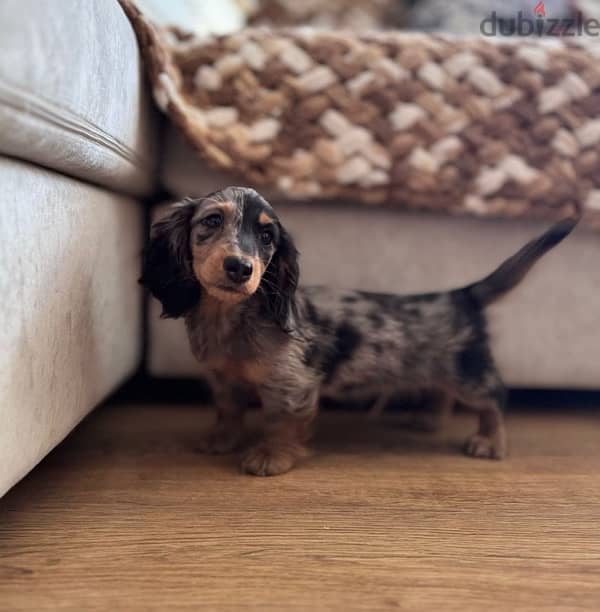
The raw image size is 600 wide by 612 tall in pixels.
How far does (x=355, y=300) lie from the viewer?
4.66ft

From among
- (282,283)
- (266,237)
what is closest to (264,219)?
(266,237)

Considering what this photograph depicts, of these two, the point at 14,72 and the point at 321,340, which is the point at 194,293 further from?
the point at 14,72

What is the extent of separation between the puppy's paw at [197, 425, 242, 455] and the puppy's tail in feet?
2.15

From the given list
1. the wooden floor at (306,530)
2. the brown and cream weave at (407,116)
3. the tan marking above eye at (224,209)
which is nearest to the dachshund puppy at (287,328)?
the tan marking above eye at (224,209)

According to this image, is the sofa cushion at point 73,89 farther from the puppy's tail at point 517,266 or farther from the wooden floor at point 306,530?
the puppy's tail at point 517,266

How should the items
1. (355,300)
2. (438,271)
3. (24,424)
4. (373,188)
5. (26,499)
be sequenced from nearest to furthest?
1. (24,424)
2. (26,499)
3. (355,300)
4. (373,188)
5. (438,271)

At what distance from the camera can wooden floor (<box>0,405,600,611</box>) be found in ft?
2.71

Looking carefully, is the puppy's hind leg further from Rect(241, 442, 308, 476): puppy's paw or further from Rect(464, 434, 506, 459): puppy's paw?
Rect(241, 442, 308, 476): puppy's paw

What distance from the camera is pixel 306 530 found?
1.00 meters

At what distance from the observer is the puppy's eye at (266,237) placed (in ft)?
3.90

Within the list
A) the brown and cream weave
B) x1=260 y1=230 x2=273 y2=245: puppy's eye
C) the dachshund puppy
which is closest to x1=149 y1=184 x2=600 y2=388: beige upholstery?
the brown and cream weave

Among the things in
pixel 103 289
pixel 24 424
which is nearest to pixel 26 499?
pixel 24 424

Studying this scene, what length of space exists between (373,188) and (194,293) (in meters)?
0.56

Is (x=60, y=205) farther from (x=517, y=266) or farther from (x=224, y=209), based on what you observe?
(x=517, y=266)
